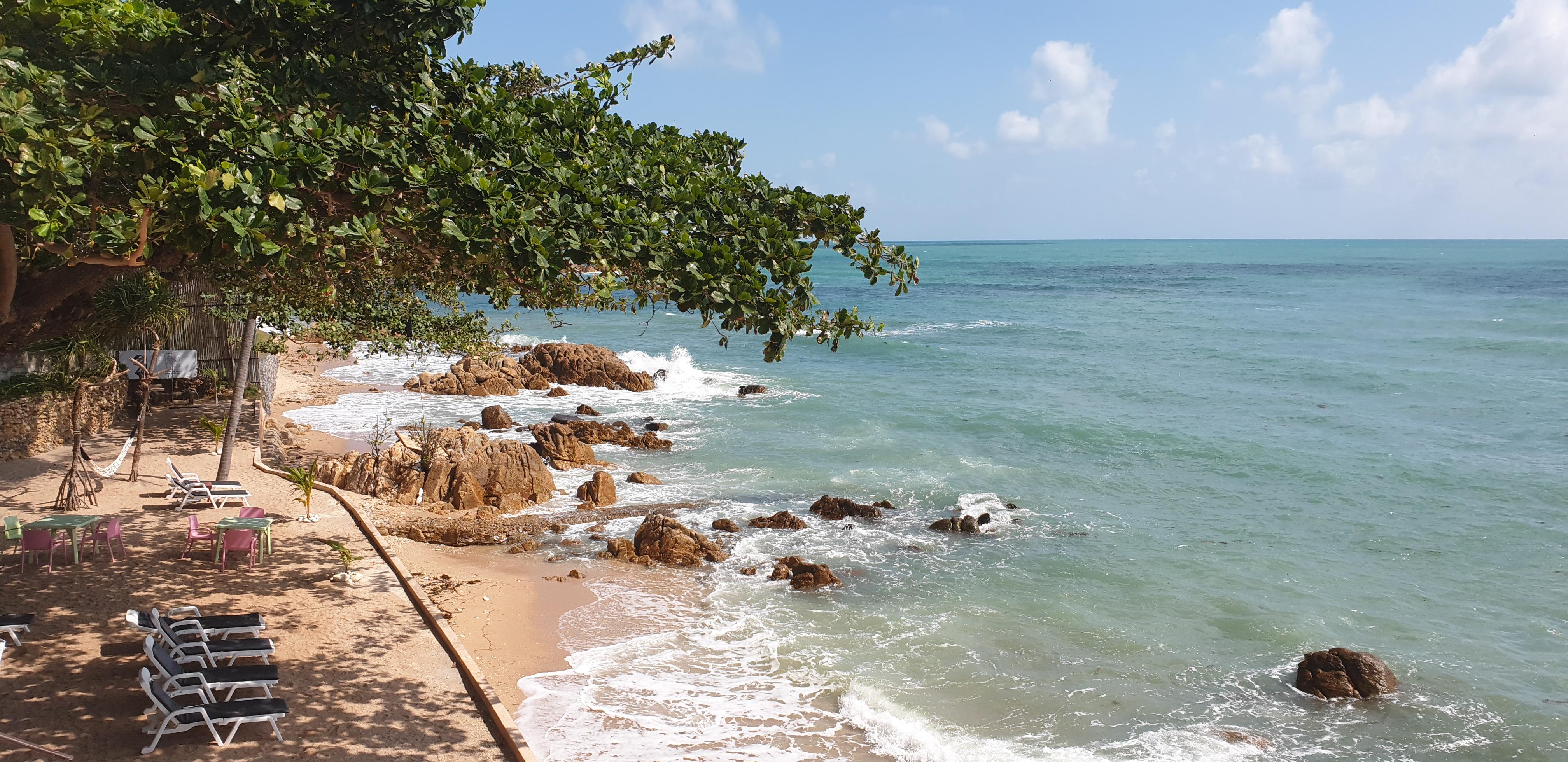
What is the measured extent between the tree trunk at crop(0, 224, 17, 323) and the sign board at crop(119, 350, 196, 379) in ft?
42.5

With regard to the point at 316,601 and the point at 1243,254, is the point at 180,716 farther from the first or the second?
the point at 1243,254

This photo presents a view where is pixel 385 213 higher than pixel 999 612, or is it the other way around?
pixel 385 213

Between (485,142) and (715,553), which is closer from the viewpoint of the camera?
(485,142)

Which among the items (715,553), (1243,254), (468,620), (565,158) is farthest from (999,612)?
(1243,254)

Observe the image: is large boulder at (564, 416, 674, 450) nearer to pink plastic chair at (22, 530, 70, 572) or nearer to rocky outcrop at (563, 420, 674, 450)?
rocky outcrop at (563, 420, 674, 450)

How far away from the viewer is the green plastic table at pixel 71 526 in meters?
9.98

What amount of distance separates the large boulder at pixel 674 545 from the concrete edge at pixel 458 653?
3.60 metres

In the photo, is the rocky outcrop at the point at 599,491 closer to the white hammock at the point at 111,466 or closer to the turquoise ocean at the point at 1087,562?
the turquoise ocean at the point at 1087,562

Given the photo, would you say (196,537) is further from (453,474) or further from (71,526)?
(453,474)

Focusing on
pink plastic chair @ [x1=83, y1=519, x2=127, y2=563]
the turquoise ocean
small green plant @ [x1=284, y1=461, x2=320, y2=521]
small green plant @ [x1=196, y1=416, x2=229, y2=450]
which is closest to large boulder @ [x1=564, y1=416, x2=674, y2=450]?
the turquoise ocean

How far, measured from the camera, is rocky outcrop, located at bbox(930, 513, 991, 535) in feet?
55.7

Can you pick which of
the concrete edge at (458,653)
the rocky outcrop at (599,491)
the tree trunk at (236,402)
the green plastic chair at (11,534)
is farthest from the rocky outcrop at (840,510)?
the green plastic chair at (11,534)

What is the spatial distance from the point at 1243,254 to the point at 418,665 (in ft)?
627

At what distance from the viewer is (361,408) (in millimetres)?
26062
